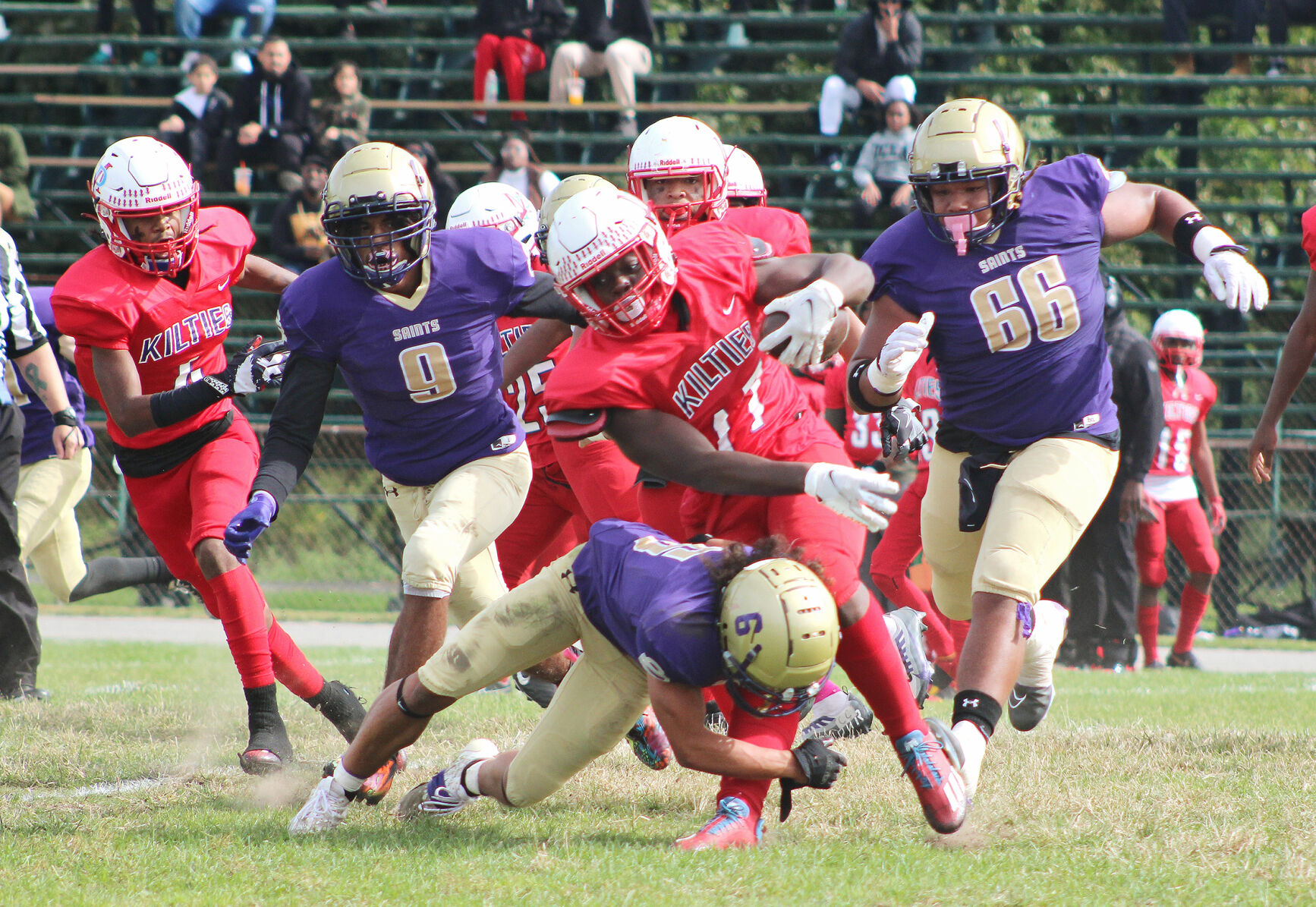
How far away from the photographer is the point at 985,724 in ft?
13.0

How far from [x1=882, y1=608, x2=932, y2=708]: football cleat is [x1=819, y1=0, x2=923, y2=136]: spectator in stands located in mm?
7920

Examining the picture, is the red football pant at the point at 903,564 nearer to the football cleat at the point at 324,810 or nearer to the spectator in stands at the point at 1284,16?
the football cleat at the point at 324,810

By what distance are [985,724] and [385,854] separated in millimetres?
1669

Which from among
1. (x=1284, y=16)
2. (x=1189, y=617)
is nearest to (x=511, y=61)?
(x=1284, y=16)

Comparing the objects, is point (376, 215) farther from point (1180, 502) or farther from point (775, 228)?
point (1180, 502)

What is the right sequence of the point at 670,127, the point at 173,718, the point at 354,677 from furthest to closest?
1. the point at 354,677
2. the point at 173,718
3. the point at 670,127

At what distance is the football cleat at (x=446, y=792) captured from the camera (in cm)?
404

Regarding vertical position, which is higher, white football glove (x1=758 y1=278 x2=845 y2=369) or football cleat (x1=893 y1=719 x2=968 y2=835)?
white football glove (x1=758 y1=278 x2=845 y2=369)

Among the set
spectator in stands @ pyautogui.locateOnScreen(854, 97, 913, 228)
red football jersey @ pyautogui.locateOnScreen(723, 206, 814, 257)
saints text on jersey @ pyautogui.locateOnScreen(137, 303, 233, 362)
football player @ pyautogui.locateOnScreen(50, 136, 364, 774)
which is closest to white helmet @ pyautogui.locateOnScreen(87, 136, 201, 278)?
football player @ pyautogui.locateOnScreen(50, 136, 364, 774)

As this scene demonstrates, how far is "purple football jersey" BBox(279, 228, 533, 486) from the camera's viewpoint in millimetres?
4488

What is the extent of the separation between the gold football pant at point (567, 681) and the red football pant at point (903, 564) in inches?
122

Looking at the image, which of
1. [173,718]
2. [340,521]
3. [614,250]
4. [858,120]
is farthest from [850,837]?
[858,120]

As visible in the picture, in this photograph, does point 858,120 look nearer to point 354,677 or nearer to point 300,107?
point 300,107

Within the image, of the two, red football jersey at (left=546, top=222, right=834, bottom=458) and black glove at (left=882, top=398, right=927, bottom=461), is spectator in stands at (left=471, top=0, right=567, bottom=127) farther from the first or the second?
black glove at (left=882, top=398, right=927, bottom=461)
